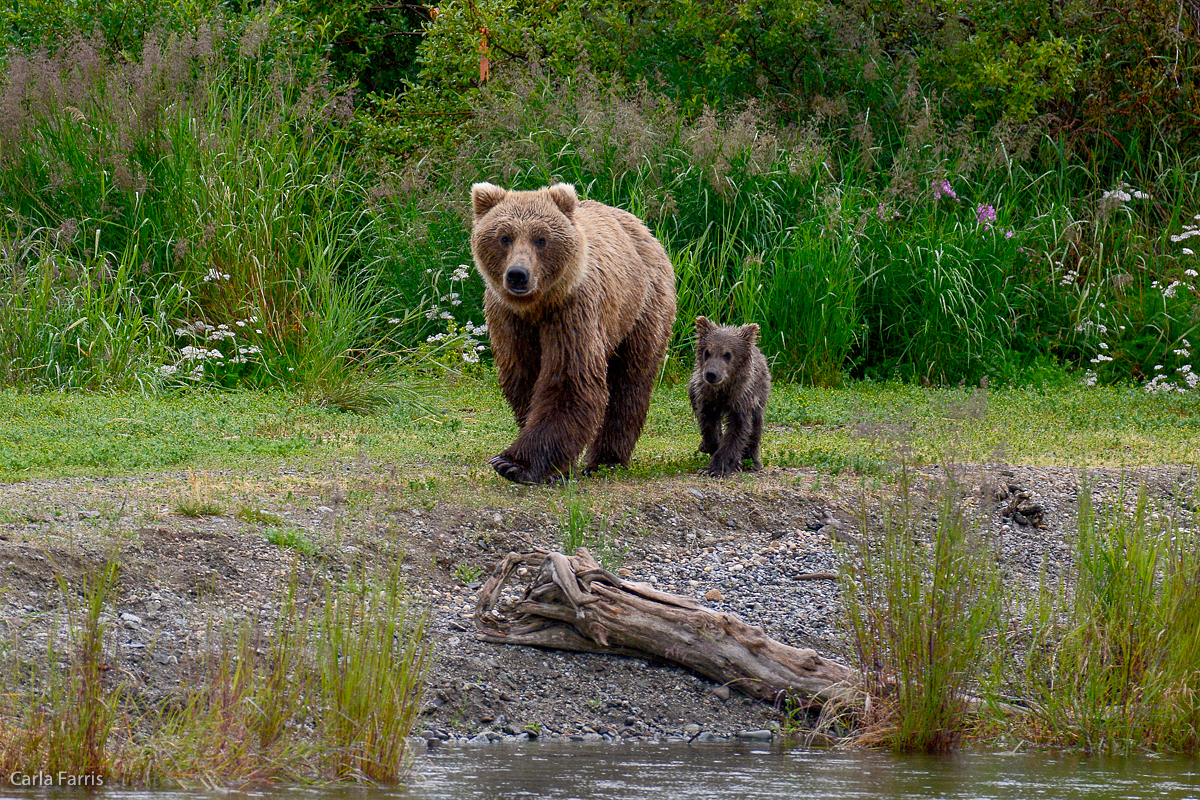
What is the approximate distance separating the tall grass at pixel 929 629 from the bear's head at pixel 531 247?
Result: 2.88 metres

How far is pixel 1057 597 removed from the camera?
5348 millimetres

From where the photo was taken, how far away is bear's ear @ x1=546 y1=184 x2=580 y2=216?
7418 millimetres

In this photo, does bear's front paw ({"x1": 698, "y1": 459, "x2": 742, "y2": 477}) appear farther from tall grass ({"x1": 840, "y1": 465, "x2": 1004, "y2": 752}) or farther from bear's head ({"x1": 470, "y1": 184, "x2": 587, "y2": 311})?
tall grass ({"x1": 840, "y1": 465, "x2": 1004, "y2": 752})

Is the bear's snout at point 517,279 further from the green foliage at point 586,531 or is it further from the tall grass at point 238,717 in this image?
the tall grass at point 238,717

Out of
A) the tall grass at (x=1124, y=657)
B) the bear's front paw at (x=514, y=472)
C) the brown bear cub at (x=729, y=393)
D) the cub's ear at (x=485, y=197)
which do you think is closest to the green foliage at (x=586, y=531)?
the bear's front paw at (x=514, y=472)

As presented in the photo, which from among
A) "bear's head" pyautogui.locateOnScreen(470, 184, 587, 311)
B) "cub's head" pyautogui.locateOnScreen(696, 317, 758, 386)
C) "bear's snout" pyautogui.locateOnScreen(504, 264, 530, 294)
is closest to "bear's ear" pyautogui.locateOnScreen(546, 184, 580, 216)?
"bear's head" pyautogui.locateOnScreen(470, 184, 587, 311)

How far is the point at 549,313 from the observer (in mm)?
7320

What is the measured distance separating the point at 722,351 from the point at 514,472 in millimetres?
1548

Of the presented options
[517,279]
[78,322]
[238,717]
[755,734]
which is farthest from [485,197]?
[78,322]

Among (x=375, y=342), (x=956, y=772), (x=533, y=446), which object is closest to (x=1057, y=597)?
(x=956, y=772)

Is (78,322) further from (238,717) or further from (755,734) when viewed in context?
(755,734)

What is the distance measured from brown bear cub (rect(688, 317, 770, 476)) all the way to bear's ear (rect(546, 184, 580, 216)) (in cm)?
123

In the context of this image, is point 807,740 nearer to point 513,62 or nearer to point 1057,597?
point 1057,597

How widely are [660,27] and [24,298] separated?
7058mm
